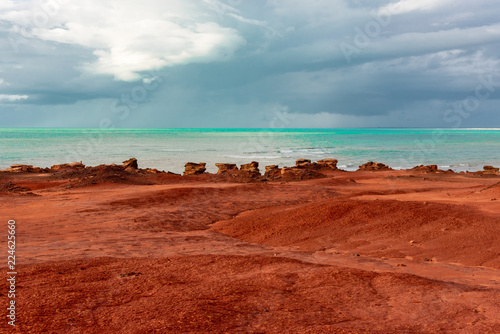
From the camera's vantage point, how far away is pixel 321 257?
8391 millimetres

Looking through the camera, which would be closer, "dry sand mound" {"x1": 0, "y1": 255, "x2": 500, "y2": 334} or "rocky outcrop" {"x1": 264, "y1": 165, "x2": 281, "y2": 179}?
"dry sand mound" {"x1": 0, "y1": 255, "x2": 500, "y2": 334}

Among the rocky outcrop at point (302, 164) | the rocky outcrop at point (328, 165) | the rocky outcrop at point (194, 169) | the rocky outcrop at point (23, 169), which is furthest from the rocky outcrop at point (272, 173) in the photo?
the rocky outcrop at point (23, 169)

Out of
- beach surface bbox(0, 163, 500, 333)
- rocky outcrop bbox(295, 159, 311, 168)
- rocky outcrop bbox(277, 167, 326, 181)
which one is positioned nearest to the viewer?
beach surface bbox(0, 163, 500, 333)

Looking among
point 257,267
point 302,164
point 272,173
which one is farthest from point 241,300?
point 302,164

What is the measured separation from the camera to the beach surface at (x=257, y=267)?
4.68 m

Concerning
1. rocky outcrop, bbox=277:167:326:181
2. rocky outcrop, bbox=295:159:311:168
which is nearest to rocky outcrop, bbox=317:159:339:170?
rocky outcrop, bbox=295:159:311:168

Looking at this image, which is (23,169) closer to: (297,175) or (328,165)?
(297,175)

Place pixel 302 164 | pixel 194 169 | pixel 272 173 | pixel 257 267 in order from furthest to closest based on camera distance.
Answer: pixel 302 164 → pixel 194 169 → pixel 272 173 → pixel 257 267

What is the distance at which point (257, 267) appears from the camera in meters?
7.09

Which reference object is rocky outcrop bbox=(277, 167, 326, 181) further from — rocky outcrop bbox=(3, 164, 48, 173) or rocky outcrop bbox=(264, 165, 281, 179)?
rocky outcrop bbox=(3, 164, 48, 173)

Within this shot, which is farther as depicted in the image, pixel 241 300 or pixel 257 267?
pixel 257 267

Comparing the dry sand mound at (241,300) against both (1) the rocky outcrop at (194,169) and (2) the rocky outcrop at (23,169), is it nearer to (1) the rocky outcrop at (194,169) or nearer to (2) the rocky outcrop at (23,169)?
(1) the rocky outcrop at (194,169)

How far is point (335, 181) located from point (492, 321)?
2102cm

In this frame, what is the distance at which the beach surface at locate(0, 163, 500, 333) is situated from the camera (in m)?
4.68
